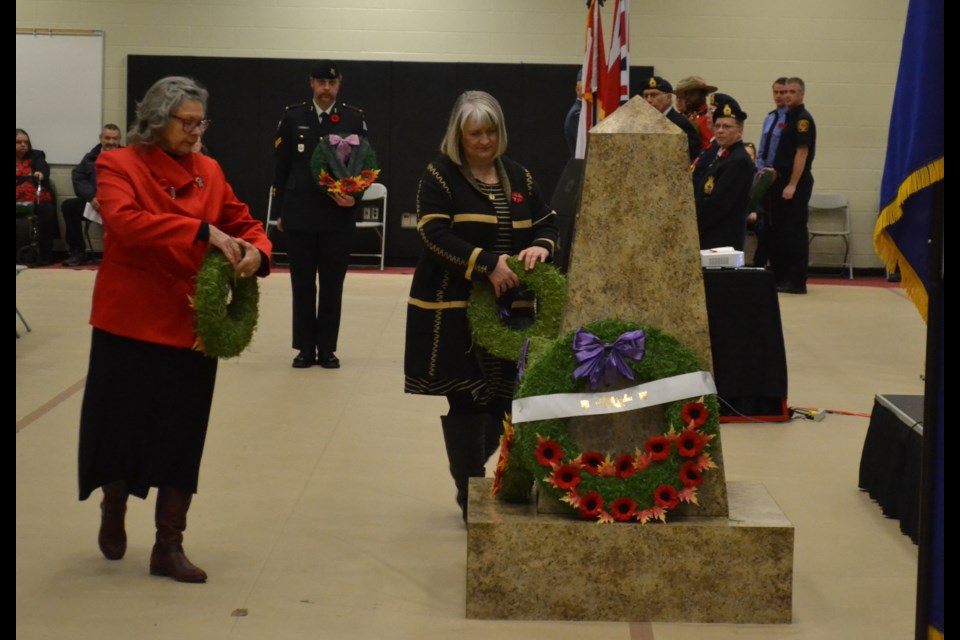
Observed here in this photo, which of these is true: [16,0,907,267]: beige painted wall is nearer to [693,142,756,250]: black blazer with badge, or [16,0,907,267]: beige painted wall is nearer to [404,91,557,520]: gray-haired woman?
[693,142,756,250]: black blazer with badge

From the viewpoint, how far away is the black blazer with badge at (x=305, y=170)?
25.9 ft

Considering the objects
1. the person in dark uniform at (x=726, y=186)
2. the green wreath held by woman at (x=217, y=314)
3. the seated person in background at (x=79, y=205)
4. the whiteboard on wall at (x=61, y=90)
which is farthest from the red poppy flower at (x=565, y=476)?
the whiteboard on wall at (x=61, y=90)

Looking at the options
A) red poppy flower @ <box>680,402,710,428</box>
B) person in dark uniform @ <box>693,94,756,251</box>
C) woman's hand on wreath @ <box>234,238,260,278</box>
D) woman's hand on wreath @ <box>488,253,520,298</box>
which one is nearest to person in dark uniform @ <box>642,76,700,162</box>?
person in dark uniform @ <box>693,94,756,251</box>

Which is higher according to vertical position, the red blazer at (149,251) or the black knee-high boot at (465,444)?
the red blazer at (149,251)

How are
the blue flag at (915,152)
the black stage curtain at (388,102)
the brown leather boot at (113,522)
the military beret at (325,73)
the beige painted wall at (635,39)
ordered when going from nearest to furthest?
1. the blue flag at (915,152)
2. the brown leather boot at (113,522)
3. the military beret at (325,73)
4. the beige painted wall at (635,39)
5. the black stage curtain at (388,102)

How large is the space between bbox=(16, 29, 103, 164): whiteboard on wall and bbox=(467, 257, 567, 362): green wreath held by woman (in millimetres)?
10809

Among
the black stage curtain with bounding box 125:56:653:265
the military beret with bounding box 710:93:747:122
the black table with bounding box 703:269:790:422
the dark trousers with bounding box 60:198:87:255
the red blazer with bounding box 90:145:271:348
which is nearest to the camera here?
the red blazer with bounding box 90:145:271:348

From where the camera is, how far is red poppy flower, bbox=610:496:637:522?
3.88m

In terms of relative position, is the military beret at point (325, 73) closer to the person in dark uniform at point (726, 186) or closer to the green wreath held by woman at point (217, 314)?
the person in dark uniform at point (726, 186)

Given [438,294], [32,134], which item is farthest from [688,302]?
[32,134]

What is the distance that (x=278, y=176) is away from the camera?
26.8 feet

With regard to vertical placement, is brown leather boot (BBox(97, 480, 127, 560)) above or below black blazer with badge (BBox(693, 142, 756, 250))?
below

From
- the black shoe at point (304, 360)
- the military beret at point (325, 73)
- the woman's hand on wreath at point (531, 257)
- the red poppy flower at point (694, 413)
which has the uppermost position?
the military beret at point (325, 73)

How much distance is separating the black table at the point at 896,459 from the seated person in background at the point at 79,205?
979 centimetres
